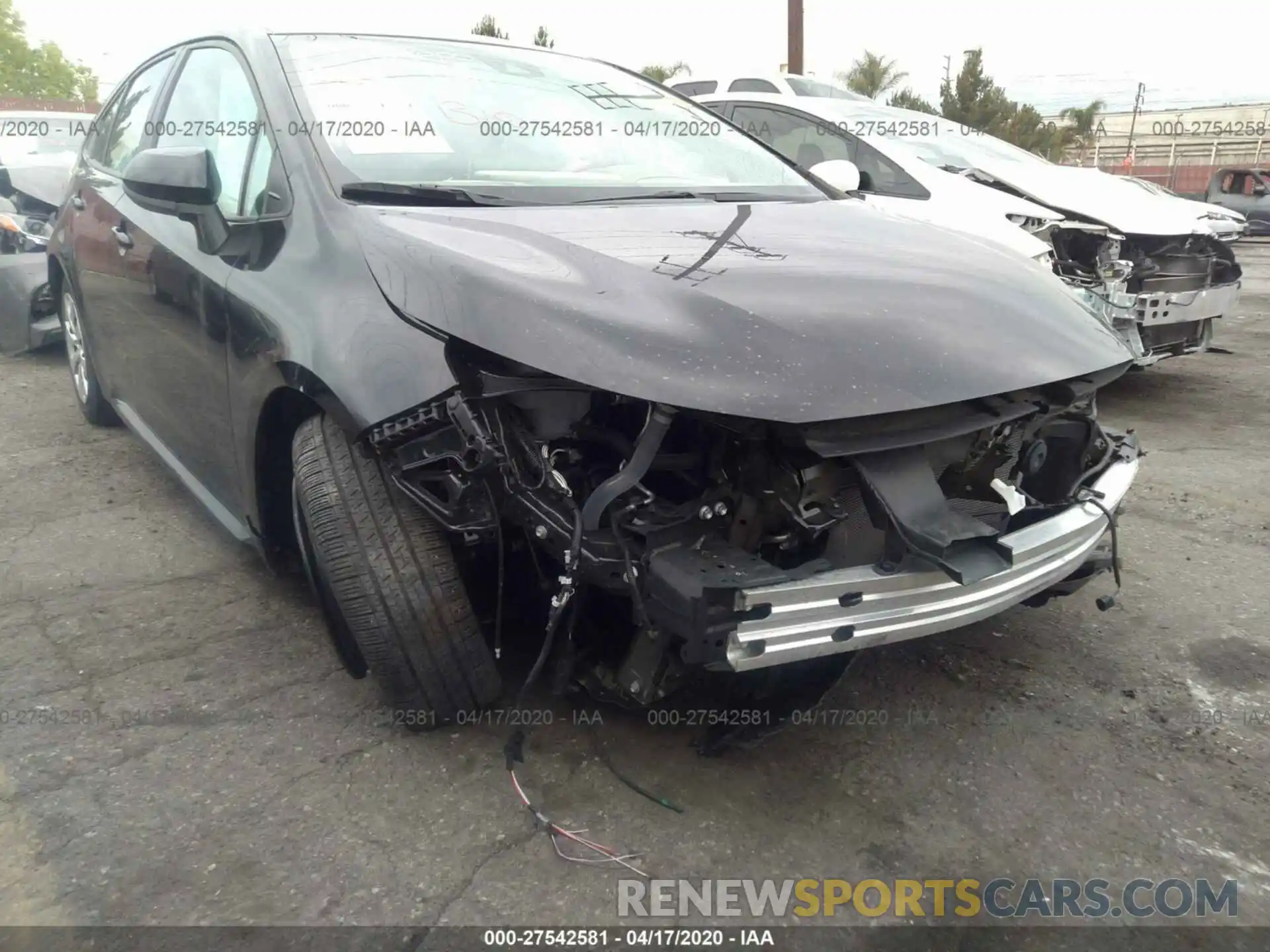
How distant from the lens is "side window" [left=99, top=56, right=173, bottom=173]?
11.8 ft

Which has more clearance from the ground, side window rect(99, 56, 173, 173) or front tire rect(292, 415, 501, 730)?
side window rect(99, 56, 173, 173)

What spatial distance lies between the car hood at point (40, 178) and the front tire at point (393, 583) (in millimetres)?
5674

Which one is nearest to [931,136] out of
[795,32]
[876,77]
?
[795,32]

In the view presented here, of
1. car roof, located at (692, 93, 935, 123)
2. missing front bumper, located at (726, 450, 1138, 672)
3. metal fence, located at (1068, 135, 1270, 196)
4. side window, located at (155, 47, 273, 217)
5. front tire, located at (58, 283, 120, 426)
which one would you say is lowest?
metal fence, located at (1068, 135, 1270, 196)

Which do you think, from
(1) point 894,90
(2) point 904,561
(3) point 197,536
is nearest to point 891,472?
(2) point 904,561

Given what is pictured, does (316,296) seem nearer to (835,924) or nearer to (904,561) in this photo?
(904,561)

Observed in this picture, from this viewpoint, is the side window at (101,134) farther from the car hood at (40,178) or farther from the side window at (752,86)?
the side window at (752,86)

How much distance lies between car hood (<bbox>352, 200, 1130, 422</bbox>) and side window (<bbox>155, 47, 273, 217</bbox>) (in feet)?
2.13

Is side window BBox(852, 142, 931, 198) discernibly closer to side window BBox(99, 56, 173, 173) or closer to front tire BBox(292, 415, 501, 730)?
side window BBox(99, 56, 173, 173)

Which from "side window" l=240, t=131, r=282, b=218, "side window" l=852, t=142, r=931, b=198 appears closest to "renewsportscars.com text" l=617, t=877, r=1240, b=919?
"side window" l=240, t=131, r=282, b=218

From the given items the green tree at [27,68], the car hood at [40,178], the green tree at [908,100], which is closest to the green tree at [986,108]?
the green tree at [908,100]

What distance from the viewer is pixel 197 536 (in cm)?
359

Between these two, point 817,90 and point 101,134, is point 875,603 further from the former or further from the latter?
point 817,90

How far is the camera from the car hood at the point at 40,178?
22.1ft
